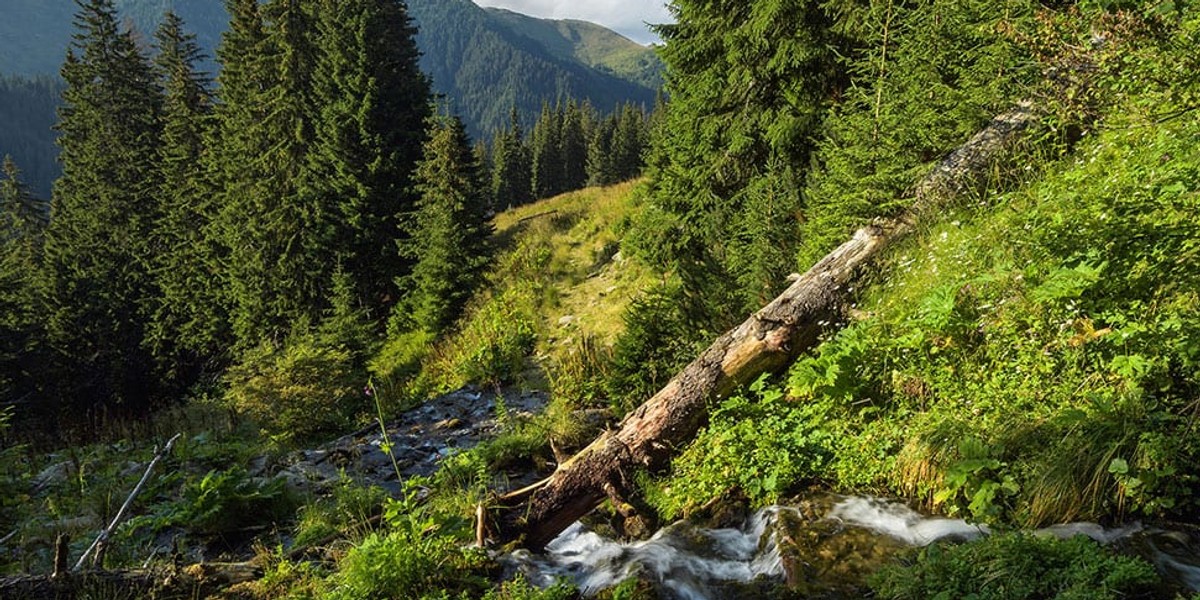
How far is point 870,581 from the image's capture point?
3234 mm

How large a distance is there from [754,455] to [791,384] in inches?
29.9

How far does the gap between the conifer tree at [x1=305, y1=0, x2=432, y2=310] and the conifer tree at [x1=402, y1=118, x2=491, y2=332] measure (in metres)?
3.76

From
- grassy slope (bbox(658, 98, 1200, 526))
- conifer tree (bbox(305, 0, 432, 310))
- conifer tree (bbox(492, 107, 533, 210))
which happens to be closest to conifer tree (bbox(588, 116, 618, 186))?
conifer tree (bbox(492, 107, 533, 210))

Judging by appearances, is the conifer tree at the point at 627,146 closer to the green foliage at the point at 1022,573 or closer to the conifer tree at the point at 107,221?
the conifer tree at the point at 107,221

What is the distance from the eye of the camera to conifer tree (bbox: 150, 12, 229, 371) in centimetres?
2316

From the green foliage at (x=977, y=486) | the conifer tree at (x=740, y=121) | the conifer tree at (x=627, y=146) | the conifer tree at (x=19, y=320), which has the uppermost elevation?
the conifer tree at (x=627, y=146)

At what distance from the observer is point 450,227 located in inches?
599

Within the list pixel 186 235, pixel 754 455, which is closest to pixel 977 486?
pixel 754 455

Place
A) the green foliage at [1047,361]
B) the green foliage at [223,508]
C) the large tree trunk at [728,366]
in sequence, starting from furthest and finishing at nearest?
the green foliage at [223,508] < the large tree trunk at [728,366] < the green foliage at [1047,361]

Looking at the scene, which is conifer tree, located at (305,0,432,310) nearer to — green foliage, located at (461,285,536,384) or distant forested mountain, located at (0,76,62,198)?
green foliage, located at (461,285,536,384)

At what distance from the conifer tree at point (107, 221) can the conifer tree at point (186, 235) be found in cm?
109

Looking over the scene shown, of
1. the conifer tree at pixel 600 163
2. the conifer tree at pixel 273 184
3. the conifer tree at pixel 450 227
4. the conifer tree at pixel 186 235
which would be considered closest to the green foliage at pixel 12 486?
the conifer tree at pixel 450 227

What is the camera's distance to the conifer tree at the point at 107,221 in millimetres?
25344

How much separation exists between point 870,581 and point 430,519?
9.60 feet
